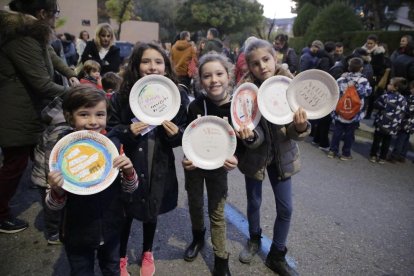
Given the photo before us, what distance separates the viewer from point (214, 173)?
2.45 meters

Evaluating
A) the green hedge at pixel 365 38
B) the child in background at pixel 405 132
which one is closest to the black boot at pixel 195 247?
the child in background at pixel 405 132

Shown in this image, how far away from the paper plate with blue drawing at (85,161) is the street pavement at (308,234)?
1193 mm

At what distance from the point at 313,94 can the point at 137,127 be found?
1.23 m

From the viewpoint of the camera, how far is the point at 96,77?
4594mm

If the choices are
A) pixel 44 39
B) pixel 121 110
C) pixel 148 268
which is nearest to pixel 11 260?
pixel 148 268

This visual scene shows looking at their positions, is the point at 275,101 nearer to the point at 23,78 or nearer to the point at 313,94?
the point at 313,94

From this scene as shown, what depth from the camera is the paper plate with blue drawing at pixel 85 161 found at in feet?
5.65

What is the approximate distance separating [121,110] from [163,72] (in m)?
0.42

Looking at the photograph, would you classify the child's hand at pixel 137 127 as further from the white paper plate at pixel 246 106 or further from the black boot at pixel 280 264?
the black boot at pixel 280 264

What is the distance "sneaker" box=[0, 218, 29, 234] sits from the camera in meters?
2.95

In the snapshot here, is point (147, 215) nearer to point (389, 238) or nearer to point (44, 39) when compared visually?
point (44, 39)

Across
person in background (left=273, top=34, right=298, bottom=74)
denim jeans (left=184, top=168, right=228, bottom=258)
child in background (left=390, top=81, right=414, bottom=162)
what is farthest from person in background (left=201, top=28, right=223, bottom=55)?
denim jeans (left=184, top=168, right=228, bottom=258)

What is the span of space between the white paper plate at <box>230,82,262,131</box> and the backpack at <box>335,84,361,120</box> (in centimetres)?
410

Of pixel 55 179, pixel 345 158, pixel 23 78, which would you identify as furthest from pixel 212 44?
pixel 55 179
